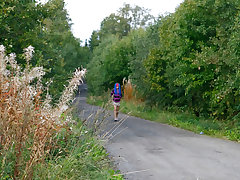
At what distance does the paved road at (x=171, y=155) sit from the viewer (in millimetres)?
7568

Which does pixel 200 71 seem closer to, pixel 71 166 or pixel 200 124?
pixel 200 124

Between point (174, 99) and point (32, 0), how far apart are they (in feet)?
33.3

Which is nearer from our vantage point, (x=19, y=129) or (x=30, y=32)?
(x=19, y=129)

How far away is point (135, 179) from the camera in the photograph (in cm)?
738

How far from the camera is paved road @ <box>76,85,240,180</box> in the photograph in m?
7.57

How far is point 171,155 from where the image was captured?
9.55 meters

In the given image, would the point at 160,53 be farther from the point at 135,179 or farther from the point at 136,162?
the point at 135,179

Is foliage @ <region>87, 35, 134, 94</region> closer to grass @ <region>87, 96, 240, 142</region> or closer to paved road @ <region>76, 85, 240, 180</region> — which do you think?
grass @ <region>87, 96, 240, 142</region>

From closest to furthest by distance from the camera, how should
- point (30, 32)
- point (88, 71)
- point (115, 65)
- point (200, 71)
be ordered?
point (88, 71) < point (30, 32) < point (200, 71) < point (115, 65)

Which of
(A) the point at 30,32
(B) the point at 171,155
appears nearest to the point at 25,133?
(B) the point at 171,155

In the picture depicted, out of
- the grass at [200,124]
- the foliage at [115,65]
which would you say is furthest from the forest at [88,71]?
the foliage at [115,65]

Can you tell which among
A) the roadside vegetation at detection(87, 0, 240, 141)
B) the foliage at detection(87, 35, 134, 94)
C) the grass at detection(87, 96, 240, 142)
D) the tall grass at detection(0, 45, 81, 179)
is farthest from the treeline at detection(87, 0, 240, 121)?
the foliage at detection(87, 35, 134, 94)

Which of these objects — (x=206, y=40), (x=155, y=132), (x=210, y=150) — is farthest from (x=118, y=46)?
(x=210, y=150)

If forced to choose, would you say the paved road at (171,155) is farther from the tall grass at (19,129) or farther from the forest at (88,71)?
the tall grass at (19,129)
